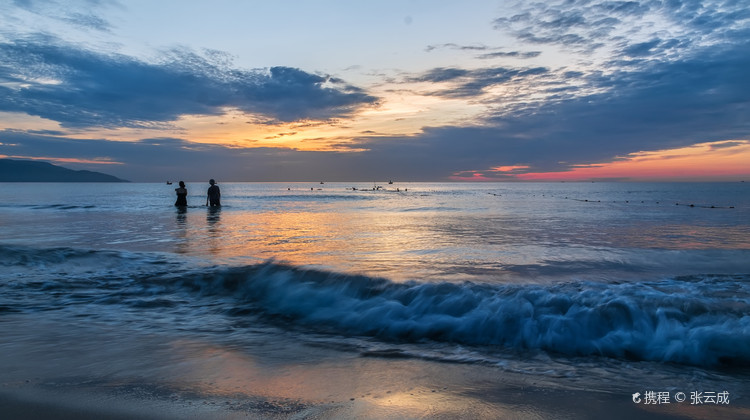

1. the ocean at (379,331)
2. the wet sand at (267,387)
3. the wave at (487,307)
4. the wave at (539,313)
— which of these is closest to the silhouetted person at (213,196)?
Result: the ocean at (379,331)

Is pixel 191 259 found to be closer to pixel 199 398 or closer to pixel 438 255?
pixel 438 255

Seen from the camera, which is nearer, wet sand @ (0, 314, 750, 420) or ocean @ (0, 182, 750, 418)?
wet sand @ (0, 314, 750, 420)

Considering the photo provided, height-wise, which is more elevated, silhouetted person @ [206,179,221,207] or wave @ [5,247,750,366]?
silhouetted person @ [206,179,221,207]

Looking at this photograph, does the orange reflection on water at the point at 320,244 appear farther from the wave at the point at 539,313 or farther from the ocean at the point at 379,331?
the wave at the point at 539,313

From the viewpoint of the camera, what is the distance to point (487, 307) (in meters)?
6.46

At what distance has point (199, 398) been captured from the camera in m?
3.67

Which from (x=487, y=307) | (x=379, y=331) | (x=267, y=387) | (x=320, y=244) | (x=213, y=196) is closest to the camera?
(x=267, y=387)

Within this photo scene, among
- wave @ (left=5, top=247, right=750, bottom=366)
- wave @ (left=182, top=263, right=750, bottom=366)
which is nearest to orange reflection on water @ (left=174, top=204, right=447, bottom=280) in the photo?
wave @ (left=5, top=247, right=750, bottom=366)

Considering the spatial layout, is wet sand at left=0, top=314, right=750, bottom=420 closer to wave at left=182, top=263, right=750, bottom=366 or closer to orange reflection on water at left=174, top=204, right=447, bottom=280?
wave at left=182, top=263, right=750, bottom=366

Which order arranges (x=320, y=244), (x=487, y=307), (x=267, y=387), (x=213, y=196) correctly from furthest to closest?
(x=213, y=196) → (x=320, y=244) → (x=487, y=307) → (x=267, y=387)

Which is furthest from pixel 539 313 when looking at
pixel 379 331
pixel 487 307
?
pixel 379 331

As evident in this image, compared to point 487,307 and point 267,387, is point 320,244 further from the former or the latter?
point 267,387

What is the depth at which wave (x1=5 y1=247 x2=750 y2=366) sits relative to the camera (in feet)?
17.5

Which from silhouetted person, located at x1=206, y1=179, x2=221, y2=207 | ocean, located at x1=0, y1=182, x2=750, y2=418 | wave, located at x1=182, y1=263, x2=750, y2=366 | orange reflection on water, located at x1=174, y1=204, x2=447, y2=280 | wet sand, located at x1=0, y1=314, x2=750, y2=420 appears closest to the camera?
wet sand, located at x1=0, y1=314, x2=750, y2=420
